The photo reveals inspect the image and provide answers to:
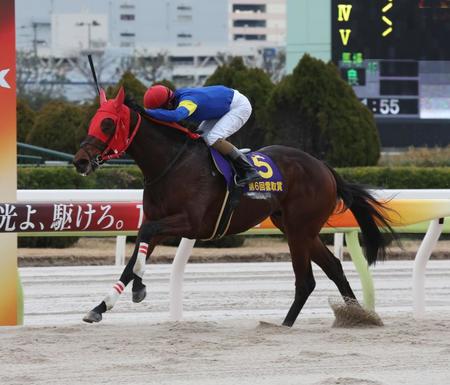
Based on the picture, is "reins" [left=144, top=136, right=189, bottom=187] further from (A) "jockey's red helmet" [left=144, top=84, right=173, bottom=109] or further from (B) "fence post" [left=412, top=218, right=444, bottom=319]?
(B) "fence post" [left=412, top=218, right=444, bottom=319]

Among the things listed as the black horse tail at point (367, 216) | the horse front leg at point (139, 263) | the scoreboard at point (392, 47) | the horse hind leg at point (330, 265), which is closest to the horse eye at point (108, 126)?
the horse front leg at point (139, 263)

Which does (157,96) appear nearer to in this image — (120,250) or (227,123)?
(227,123)

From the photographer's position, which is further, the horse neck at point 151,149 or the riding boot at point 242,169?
the riding boot at point 242,169

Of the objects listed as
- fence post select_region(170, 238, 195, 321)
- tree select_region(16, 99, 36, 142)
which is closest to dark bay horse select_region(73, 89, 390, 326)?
fence post select_region(170, 238, 195, 321)

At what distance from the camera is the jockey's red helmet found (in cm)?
780

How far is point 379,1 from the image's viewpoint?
941 inches

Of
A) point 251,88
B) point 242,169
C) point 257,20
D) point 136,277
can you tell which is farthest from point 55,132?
point 257,20

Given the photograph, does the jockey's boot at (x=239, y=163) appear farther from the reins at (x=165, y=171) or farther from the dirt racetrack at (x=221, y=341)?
the dirt racetrack at (x=221, y=341)

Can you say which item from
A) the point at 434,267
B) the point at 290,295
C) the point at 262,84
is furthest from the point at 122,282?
the point at 262,84

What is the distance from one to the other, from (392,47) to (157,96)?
17.2 metres

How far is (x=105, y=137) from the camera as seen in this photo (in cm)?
735

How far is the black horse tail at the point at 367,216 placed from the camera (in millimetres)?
8766

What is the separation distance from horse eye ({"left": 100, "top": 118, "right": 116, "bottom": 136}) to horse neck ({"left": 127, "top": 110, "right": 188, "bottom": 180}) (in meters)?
0.25

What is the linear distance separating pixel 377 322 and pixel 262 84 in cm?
1421
